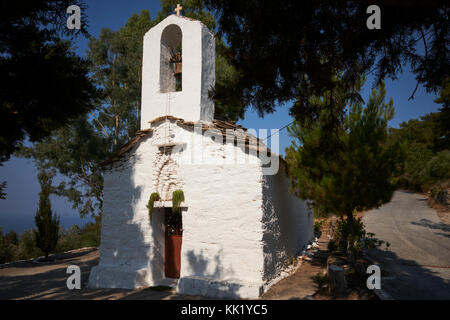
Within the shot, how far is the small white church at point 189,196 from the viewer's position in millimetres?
6352

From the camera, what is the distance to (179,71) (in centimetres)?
843

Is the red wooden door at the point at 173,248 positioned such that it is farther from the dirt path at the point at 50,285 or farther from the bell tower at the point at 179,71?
the bell tower at the point at 179,71

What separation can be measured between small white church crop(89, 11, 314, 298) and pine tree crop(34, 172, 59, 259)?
5.93 meters

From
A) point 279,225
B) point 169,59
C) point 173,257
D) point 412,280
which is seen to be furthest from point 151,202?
point 412,280

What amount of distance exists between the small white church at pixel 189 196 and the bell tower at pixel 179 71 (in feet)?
0.10

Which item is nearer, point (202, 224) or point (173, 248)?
point (202, 224)

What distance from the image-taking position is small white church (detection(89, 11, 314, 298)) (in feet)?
20.8

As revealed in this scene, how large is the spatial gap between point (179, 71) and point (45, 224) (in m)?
9.08

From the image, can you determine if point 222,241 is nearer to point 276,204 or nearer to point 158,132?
point 276,204

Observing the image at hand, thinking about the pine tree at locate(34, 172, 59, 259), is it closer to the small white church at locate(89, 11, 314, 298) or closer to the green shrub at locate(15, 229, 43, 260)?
the green shrub at locate(15, 229, 43, 260)

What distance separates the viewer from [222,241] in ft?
21.3

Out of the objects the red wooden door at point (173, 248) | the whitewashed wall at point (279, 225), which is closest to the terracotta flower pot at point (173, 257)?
the red wooden door at point (173, 248)

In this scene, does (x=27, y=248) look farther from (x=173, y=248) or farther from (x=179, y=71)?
(x=179, y=71)

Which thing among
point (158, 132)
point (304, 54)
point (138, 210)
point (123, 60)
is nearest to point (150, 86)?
point (158, 132)
